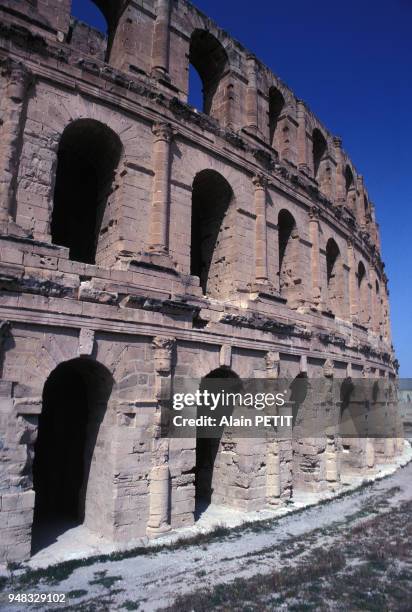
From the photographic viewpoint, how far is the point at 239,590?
6766 millimetres

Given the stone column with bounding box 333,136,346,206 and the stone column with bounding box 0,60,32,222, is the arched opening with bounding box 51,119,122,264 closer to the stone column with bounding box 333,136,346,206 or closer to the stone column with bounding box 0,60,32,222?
the stone column with bounding box 0,60,32,222

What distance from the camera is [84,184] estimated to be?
1375 centimetres

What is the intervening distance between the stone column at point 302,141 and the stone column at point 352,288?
184 inches

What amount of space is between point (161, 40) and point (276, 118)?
6266 mm

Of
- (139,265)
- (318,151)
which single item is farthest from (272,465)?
(318,151)

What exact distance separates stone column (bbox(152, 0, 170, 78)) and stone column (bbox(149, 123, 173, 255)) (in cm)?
182

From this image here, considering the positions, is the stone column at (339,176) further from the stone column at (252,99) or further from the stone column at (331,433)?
the stone column at (331,433)

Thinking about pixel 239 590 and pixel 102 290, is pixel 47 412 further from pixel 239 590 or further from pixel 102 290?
pixel 239 590

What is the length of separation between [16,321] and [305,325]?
9.37 meters

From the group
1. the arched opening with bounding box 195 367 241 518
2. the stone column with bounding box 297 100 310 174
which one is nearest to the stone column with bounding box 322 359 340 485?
the arched opening with bounding box 195 367 241 518

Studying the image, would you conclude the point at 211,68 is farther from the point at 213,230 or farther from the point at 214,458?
the point at 214,458

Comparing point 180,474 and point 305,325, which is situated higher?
point 305,325

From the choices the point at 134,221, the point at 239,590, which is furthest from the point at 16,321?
the point at 239,590

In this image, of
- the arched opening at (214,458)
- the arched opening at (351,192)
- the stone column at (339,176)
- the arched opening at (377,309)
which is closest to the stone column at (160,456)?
the arched opening at (214,458)
